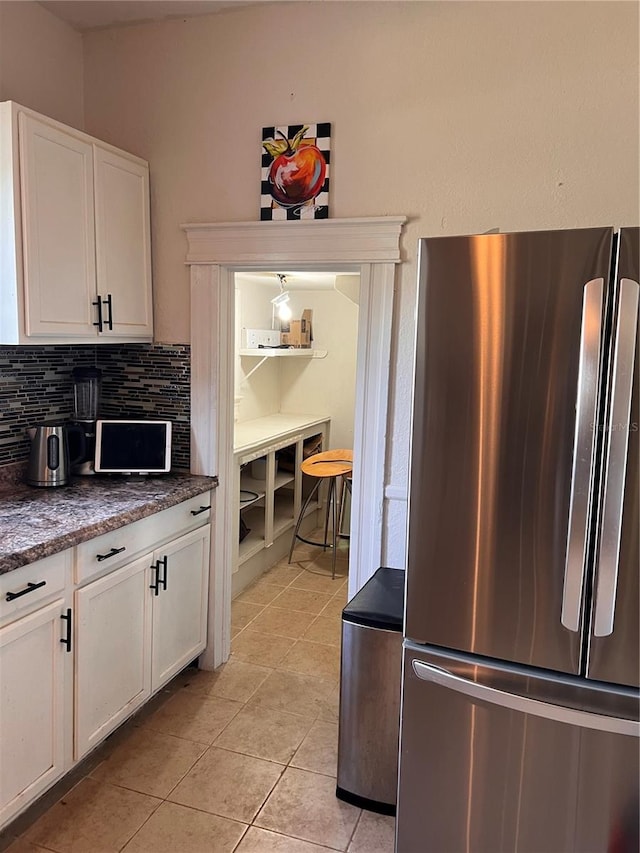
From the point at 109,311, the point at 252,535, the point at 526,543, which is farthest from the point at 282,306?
the point at 526,543

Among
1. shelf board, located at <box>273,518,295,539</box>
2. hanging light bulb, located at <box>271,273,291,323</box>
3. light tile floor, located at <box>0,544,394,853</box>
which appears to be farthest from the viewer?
hanging light bulb, located at <box>271,273,291,323</box>

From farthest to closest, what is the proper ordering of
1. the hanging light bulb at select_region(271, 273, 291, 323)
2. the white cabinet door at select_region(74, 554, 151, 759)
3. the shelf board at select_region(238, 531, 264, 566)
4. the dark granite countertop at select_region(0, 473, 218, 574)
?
the hanging light bulb at select_region(271, 273, 291, 323) → the shelf board at select_region(238, 531, 264, 566) → the white cabinet door at select_region(74, 554, 151, 759) → the dark granite countertop at select_region(0, 473, 218, 574)

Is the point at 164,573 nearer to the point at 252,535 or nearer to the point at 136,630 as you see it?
the point at 136,630

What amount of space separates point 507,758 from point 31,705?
1.32 meters

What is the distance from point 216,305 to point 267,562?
6.72 feet

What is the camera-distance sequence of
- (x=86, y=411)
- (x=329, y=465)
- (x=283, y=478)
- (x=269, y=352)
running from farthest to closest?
(x=283, y=478) → (x=269, y=352) → (x=329, y=465) → (x=86, y=411)

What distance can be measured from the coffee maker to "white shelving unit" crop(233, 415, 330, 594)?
938mm

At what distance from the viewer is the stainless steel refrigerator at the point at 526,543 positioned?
4.55 feet

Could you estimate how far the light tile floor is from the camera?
1858mm

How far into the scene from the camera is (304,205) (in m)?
2.39

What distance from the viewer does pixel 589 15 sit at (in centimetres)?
201

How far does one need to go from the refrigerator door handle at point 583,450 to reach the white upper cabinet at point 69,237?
5.63 feet

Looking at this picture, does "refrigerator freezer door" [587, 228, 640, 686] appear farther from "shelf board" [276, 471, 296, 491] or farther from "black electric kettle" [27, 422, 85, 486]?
"shelf board" [276, 471, 296, 491]

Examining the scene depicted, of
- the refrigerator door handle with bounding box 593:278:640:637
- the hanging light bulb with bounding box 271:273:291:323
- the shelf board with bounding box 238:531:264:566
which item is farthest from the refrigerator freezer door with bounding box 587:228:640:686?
the hanging light bulb with bounding box 271:273:291:323
